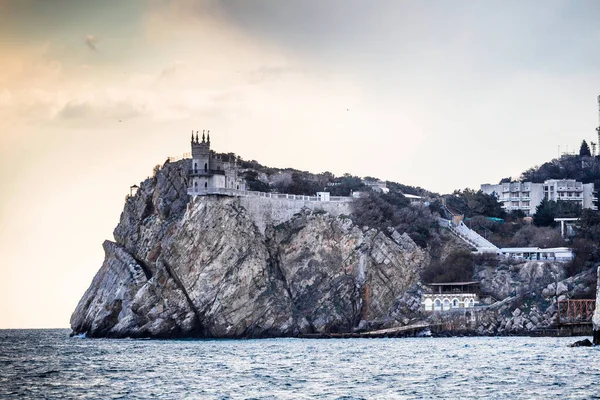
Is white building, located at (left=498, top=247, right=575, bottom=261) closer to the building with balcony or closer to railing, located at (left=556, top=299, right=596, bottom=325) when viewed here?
railing, located at (left=556, top=299, right=596, bottom=325)

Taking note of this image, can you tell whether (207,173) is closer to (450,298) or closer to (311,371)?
(450,298)

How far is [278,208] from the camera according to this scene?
117 meters

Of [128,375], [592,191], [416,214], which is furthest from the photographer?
[592,191]

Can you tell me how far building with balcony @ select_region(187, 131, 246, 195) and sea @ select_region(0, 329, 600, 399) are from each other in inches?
844

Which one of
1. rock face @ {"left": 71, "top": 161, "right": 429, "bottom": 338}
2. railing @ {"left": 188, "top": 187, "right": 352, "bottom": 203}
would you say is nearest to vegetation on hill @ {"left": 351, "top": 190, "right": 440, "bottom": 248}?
rock face @ {"left": 71, "top": 161, "right": 429, "bottom": 338}

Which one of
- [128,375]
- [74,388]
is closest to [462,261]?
[128,375]

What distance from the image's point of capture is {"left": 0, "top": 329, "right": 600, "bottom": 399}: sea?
2184 inches

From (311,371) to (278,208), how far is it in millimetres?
51254

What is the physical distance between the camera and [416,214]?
125 metres

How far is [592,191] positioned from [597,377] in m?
91.5

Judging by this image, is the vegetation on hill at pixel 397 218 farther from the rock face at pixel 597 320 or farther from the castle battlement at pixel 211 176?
the rock face at pixel 597 320

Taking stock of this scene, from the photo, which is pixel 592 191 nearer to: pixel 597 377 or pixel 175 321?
pixel 175 321

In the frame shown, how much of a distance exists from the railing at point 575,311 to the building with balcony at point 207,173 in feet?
109

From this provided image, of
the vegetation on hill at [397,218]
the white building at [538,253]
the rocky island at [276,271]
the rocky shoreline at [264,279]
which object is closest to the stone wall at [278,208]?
the rocky island at [276,271]
